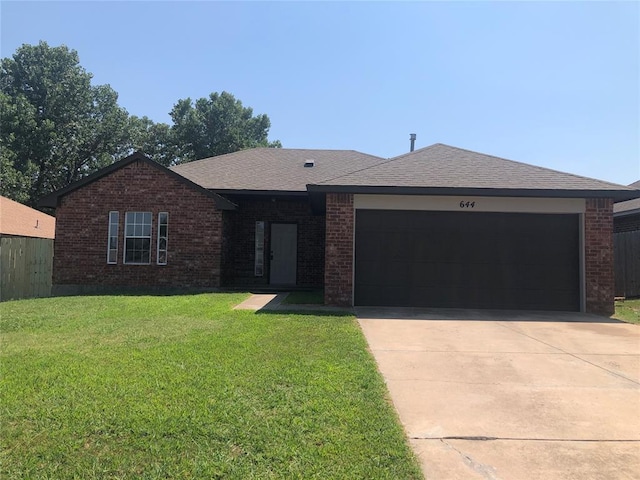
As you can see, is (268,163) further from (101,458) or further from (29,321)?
(101,458)

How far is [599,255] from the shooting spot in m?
9.87

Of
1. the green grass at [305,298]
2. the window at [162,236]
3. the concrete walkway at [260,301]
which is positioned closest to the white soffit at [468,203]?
the green grass at [305,298]

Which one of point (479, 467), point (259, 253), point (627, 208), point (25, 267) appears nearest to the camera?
point (479, 467)

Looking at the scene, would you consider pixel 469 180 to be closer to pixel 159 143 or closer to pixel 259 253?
pixel 259 253

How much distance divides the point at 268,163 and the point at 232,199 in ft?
9.78

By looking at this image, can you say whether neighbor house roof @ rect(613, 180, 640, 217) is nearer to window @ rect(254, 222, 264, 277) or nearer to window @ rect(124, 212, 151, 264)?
window @ rect(254, 222, 264, 277)

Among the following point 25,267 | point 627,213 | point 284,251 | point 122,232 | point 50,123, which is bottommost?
point 25,267

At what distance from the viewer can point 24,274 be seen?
40.4 ft

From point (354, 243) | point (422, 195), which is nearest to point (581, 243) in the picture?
point (422, 195)

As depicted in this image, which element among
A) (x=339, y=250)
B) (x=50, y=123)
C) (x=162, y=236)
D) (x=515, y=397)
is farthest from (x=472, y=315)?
(x=50, y=123)

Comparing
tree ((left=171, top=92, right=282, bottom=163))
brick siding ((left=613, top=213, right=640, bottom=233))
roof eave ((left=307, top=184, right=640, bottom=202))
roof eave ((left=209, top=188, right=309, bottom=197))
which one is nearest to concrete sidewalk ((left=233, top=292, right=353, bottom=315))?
roof eave ((left=307, top=184, right=640, bottom=202))

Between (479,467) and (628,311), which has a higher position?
(628,311)

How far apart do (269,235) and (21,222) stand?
13873 mm

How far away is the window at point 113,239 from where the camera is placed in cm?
1314
